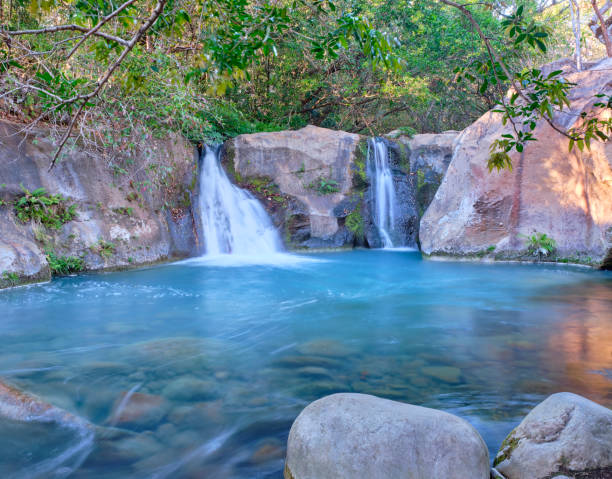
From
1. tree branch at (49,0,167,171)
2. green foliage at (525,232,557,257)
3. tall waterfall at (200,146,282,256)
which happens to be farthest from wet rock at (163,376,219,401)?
green foliage at (525,232,557,257)

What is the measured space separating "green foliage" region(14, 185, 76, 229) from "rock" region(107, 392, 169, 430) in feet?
19.9

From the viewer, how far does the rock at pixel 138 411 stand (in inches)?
125

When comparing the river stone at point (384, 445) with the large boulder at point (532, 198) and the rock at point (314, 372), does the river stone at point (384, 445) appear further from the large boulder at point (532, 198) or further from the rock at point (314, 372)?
the large boulder at point (532, 198)

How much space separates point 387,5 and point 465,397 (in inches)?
646

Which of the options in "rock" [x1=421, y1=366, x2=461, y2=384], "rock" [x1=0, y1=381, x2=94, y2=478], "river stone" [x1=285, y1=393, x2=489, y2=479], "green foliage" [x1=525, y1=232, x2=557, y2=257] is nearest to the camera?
"river stone" [x1=285, y1=393, x2=489, y2=479]

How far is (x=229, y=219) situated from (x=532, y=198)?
7087 mm

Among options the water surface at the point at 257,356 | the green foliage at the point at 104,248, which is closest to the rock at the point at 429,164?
the water surface at the point at 257,356

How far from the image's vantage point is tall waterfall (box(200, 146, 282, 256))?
11664 millimetres

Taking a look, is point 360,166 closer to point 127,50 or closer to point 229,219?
point 229,219

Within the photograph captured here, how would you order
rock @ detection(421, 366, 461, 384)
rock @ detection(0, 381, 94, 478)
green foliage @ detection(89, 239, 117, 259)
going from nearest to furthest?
rock @ detection(0, 381, 94, 478)
rock @ detection(421, 366, 461, 384)
green foliage @ detection(89, 239, 117, 259)

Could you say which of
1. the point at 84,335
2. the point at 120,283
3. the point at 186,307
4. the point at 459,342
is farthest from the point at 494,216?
the point at 84,335

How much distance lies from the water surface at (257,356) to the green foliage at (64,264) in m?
0.40

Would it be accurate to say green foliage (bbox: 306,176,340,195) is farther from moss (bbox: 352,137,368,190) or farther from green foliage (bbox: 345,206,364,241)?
green foliage (bbox: 345,206,364,241)

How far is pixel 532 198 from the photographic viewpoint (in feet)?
33.7
